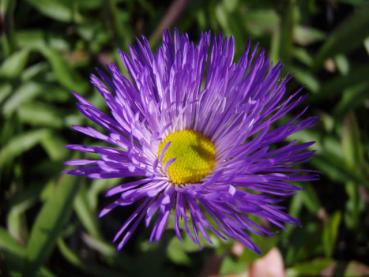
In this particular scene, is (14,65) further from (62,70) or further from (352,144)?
(352,144)

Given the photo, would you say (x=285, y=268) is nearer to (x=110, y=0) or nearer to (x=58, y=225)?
(x=58, y=225)

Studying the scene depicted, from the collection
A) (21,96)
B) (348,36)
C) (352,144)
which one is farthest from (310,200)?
(21,96)

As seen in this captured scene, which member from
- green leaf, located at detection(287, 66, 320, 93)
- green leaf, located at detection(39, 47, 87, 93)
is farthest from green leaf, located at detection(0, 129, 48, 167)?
green leaf, located at detection(287, 66, 320, 93)

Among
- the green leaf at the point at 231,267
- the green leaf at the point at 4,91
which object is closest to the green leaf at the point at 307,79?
the green leaf at the point at 231,267

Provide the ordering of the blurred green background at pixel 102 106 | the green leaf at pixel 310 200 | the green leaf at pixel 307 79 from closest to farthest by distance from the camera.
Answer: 1. the blurred green background at pixel 102 106
2. the green leaf at pixel 310 200
3. the green leaf at pixel 307 79

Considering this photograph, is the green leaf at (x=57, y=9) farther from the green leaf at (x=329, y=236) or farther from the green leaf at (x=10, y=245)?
the green leaf at (x=329, y=236)

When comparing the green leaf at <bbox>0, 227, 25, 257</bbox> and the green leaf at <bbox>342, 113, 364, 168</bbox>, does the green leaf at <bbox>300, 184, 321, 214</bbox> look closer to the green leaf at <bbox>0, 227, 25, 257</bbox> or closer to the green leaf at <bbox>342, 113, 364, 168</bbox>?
the green leaf at <bbox>342, 113, 364, 168</bbox>
